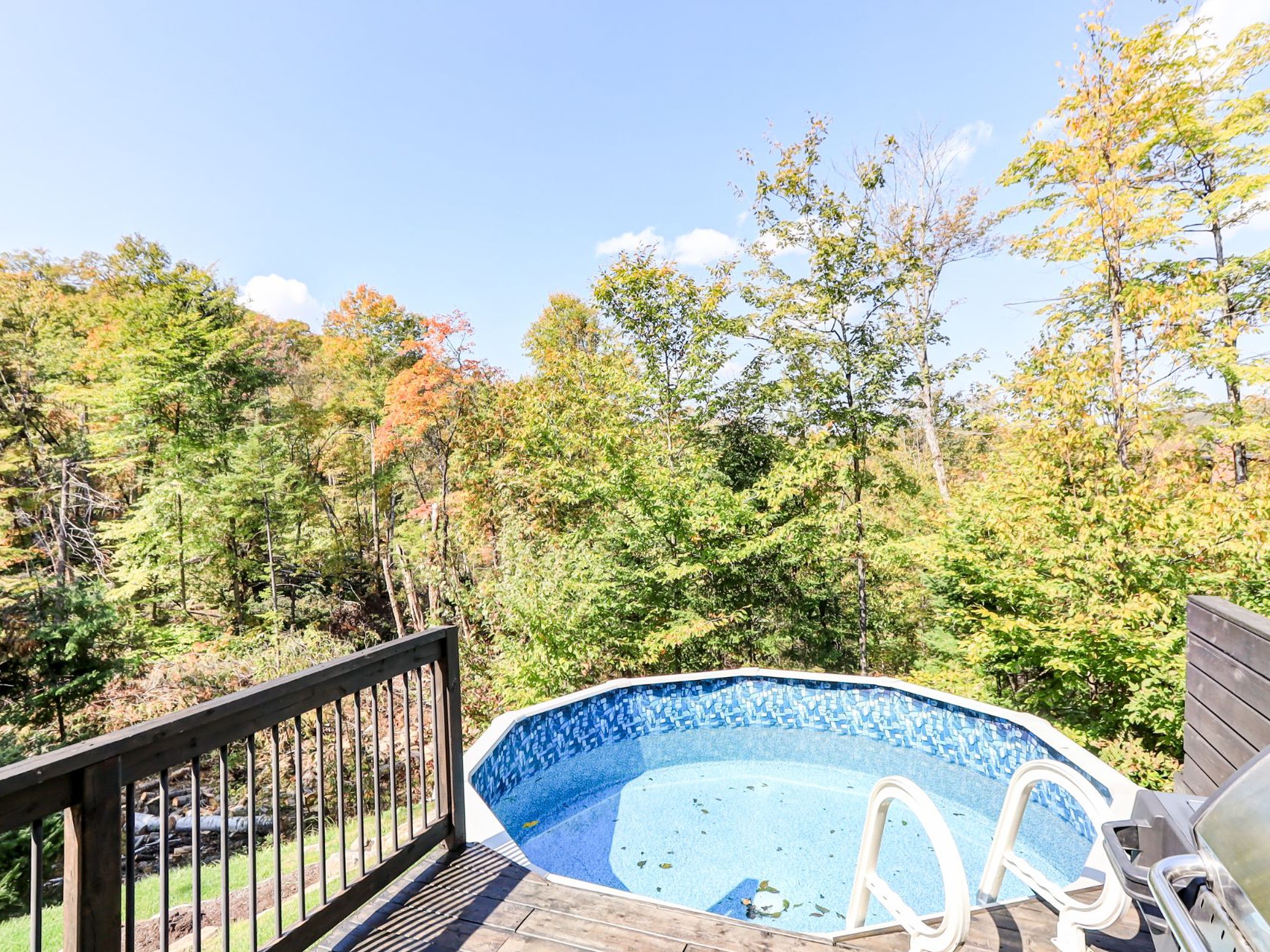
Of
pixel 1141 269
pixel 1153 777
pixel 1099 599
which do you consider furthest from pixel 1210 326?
Answer: pixel 1153 777

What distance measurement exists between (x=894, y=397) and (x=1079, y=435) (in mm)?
3255

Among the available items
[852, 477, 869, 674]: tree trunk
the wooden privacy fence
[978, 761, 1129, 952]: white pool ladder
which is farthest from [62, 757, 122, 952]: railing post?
[852, 477, 869, 674]: tree trunk

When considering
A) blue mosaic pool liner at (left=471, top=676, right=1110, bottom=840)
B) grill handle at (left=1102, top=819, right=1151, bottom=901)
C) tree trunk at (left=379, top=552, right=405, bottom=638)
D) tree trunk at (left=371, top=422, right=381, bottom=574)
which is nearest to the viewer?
grill handle at (left=1102, top=819, right=1151, bottom=901)

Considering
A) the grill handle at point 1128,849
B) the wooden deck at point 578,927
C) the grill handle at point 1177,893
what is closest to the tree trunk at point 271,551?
the wooden deck at point 578,927

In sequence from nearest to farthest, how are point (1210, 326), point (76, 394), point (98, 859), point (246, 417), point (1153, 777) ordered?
point (98, 859) → point (1153, 777) → point (1210, 326) → point (76, 394) → point (246, 417)

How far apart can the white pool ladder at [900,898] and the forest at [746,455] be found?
3.81m

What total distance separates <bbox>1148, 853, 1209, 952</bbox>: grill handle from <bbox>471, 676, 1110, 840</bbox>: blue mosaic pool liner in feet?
11.7

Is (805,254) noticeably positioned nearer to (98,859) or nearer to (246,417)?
(98,859)

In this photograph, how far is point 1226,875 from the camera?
1.00 m

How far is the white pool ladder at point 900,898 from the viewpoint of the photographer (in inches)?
63.4

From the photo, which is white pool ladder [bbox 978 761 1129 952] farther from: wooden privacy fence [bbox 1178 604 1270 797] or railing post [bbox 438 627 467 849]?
railing post [bbox 438 627 467 849]

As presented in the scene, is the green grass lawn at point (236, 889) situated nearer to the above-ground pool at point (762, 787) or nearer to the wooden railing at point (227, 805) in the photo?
the wooden railing at point (227, 805)

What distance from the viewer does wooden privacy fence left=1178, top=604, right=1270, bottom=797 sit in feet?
6.08

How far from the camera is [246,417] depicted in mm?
12305
